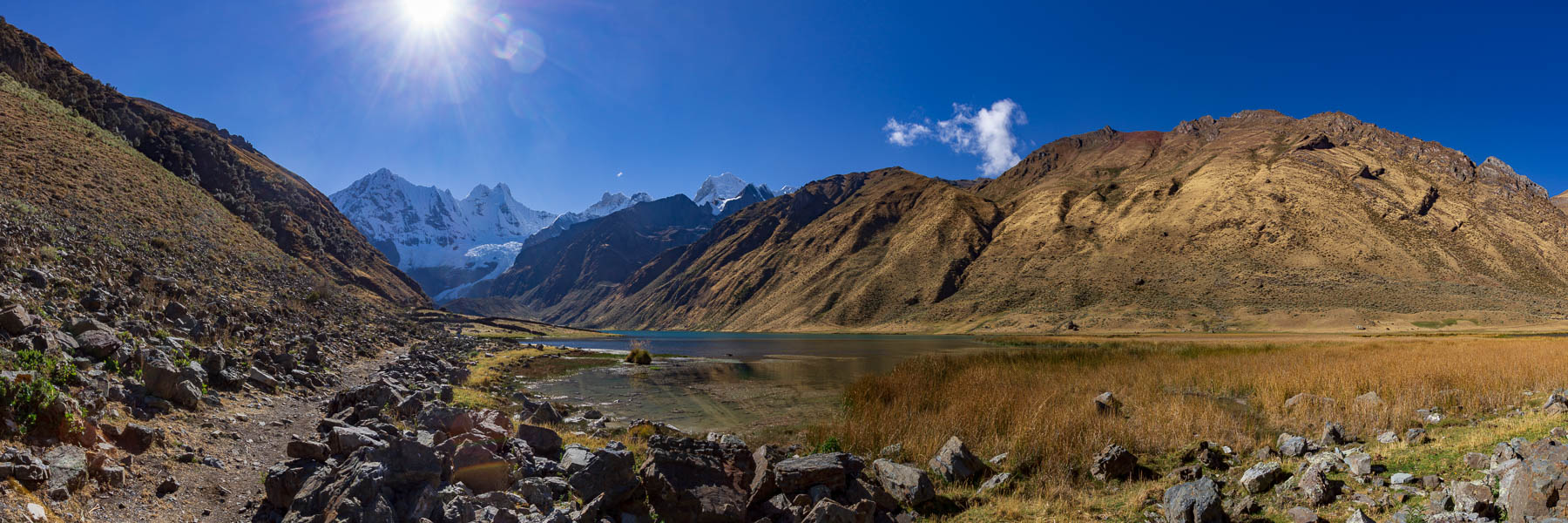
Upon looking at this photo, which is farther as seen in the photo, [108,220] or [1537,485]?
[108,220]

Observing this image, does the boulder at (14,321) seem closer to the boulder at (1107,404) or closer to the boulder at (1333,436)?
the boulder at (1107,404)

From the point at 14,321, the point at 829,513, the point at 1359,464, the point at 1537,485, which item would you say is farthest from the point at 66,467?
the point at 1359,464

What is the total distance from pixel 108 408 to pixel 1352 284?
15731cm

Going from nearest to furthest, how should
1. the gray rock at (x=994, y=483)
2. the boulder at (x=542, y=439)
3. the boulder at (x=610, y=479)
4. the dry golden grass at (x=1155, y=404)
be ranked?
the boulder at (x=610, y=479) → the gray rock at (x=994, y=483) → the boulder at (x=542, y=439) → the dry golden grass at (x=1155, y=404)

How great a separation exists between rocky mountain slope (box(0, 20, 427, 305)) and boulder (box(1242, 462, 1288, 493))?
74.3m

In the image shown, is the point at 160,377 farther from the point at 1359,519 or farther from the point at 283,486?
the point at 1359,519

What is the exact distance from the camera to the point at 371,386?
44.5 ft

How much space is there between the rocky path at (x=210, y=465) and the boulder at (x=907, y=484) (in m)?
9.47

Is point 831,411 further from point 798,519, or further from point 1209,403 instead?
point 798,519

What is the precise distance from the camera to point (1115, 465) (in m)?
11.1

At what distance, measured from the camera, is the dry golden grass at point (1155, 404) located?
1234 centimetres

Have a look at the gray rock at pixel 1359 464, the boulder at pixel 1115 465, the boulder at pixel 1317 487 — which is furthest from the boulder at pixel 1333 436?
the boulder at pixel 1115 465

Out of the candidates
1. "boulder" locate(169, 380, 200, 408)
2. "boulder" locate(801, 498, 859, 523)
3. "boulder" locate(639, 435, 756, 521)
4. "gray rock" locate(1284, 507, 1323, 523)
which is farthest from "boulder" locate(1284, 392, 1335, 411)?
"boulder" locate(169, 380, 200, 408)

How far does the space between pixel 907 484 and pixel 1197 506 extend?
4.30 meters
